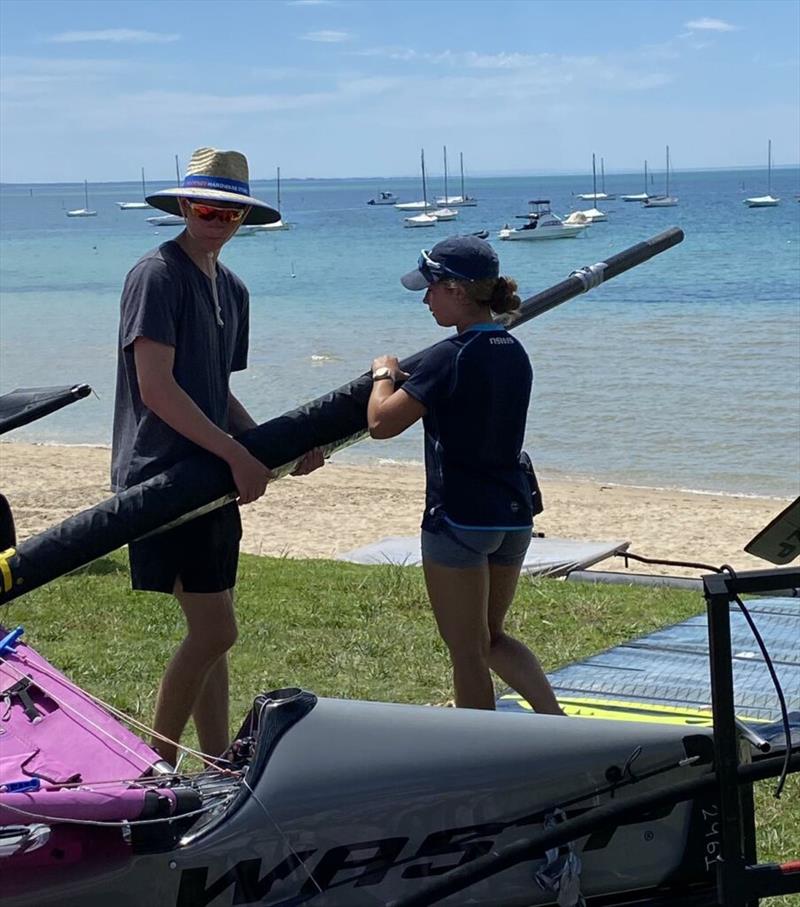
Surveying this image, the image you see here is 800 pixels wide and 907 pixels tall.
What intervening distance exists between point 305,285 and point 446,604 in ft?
167

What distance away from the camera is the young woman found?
377cm

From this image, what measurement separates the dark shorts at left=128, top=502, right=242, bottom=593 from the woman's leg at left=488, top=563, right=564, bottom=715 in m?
0.81

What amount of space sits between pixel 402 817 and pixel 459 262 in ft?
5.51

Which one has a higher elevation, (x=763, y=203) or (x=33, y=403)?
(x=33, y=403)

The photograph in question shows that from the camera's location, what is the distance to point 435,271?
3922 millimetres

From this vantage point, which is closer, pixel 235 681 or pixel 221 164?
pixel 221 164

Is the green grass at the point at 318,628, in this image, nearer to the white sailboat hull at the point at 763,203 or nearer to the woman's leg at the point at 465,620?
the woman's leg at the point at 465,620

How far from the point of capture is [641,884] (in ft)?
9.44

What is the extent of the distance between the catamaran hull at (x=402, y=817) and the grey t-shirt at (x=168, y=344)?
1233mm

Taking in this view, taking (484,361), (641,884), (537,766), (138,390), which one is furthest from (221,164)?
(641,884)

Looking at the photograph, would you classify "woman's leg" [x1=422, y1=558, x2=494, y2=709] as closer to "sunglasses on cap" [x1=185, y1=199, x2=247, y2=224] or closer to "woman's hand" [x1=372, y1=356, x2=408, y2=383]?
"woman's hand" [x1=372, y1=356, x2=408, y2=383]

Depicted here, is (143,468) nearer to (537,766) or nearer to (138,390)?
(138,390)

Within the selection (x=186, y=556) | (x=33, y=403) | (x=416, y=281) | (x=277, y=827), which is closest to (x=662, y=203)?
(x=416, y=281)

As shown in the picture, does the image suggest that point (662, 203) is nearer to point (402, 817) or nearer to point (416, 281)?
point (416, 281)
